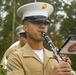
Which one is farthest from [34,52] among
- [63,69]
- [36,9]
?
[63,69]

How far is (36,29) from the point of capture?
3523mm

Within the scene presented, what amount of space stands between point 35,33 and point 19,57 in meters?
0.27

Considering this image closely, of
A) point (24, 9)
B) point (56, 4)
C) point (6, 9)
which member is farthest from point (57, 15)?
point (24, 9)

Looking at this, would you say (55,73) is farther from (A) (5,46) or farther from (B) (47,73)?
(A) (5,46)

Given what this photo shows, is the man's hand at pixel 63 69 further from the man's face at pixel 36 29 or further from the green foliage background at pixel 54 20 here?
the green foliage background at pixel 54 20

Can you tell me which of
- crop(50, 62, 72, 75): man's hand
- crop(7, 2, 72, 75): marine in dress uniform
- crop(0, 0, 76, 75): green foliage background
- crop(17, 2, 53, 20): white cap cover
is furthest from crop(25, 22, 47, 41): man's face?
crop(0, 0, 76, 75): green foliage background

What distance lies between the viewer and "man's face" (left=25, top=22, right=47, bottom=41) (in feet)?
11.5

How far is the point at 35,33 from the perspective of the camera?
139 inches

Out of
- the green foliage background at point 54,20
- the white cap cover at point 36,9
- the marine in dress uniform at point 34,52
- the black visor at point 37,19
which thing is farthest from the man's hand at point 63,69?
the green foliage background at point 54,20

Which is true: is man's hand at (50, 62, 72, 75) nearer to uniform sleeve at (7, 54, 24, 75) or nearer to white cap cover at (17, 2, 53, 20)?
uniform sleeve at (7, 54, 24, 75)

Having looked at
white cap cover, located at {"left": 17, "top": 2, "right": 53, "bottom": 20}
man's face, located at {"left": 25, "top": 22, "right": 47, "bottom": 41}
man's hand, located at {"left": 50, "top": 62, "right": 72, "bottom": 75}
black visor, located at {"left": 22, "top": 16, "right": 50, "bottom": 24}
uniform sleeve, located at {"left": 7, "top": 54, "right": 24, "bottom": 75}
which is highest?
white cap cover, located at {"left": 17, "top": 2, "right": 53, "bottom": 20}

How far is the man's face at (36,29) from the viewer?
3490 millimetres

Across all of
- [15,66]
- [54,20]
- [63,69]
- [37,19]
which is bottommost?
[54,20]

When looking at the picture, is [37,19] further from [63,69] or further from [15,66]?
[63,69]
